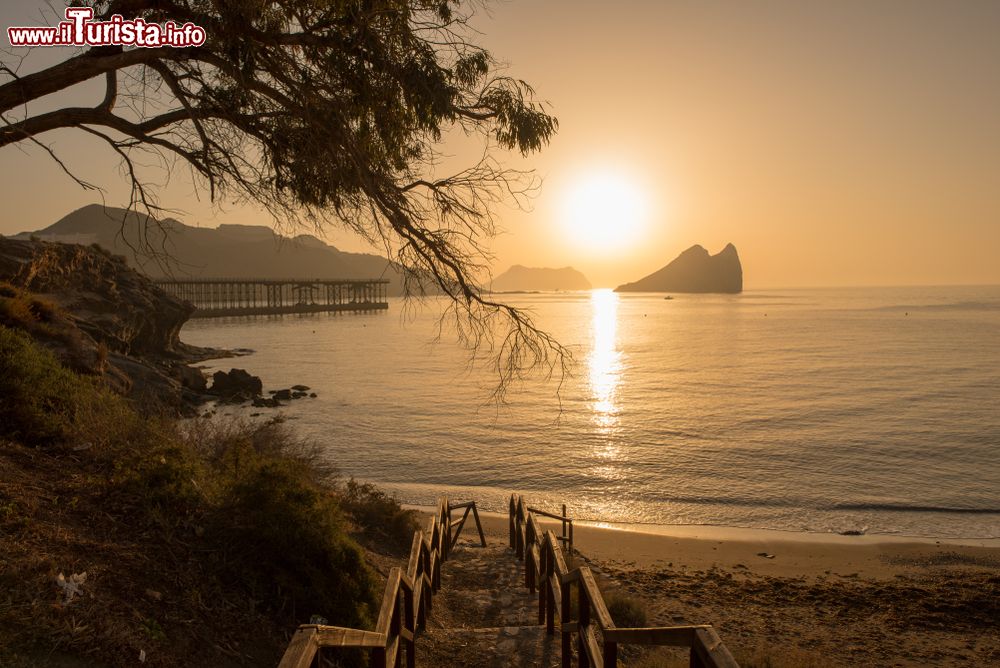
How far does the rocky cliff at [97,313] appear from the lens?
11.7m

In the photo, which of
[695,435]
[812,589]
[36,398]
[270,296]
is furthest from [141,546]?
[270,296]

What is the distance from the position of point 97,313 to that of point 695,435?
28.8 m

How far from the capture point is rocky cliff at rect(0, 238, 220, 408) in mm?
11664

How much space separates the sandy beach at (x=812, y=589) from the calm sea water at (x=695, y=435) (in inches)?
60.9

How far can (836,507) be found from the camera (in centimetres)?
1764

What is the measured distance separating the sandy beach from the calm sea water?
155 centimetres

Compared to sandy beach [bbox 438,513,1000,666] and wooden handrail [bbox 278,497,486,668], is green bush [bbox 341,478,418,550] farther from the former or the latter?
sandy beach [bbox 438,513,1000,666]

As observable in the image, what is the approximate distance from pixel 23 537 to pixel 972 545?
727 inches

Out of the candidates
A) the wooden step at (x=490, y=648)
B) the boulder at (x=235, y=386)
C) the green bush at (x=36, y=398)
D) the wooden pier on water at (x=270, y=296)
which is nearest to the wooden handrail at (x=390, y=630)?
the wooden step at (x=490, y=648)

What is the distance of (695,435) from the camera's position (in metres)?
27.1

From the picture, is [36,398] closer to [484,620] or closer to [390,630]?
[390,630]

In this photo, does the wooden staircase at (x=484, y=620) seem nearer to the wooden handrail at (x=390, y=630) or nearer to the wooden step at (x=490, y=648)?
the wooden step at (x=490, y=648)

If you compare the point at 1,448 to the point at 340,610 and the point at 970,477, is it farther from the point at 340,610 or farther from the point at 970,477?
the point at 970,477

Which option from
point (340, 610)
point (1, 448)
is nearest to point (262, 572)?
point (340, 610)
